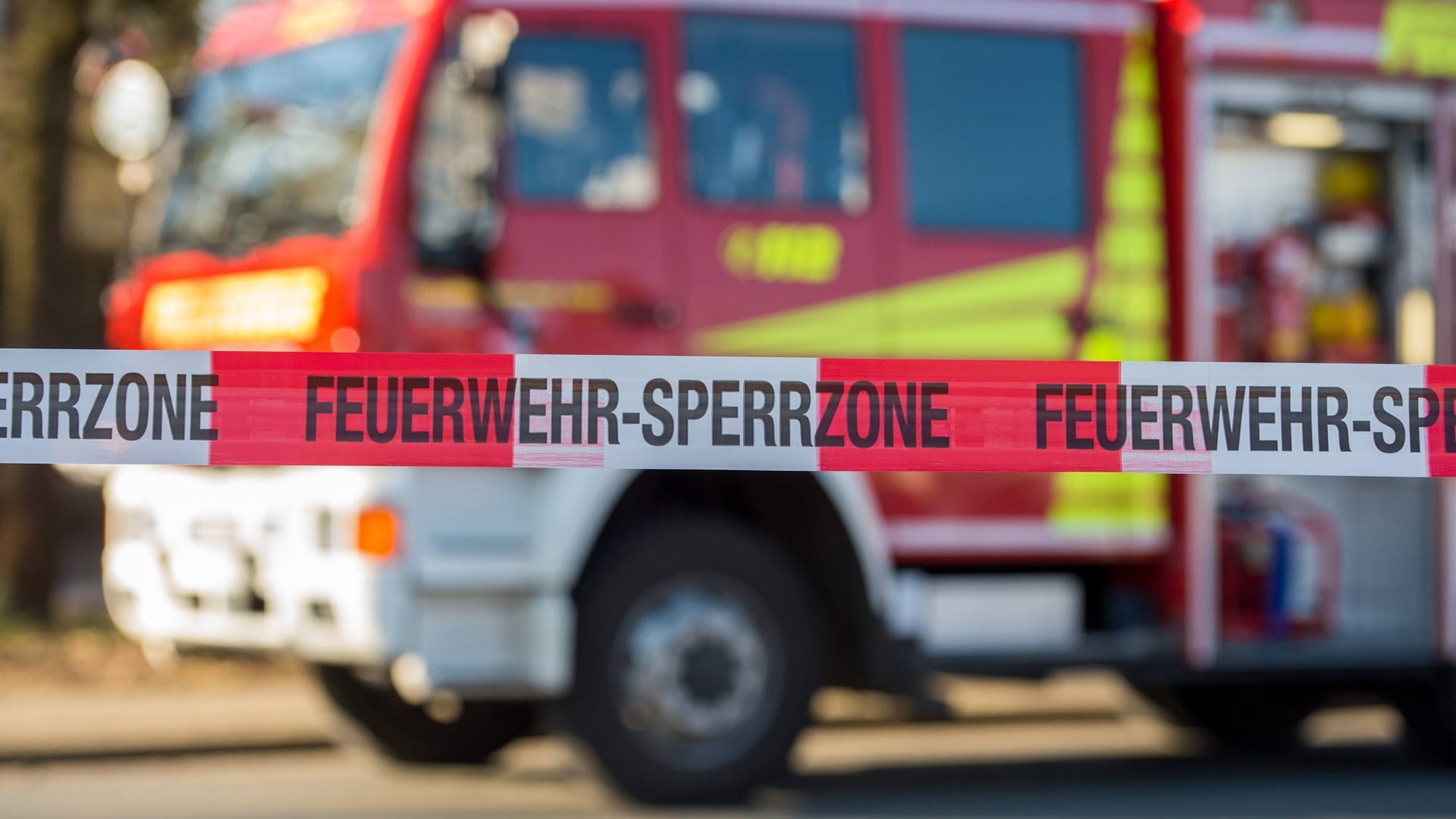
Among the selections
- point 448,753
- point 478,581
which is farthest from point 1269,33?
point 448,753

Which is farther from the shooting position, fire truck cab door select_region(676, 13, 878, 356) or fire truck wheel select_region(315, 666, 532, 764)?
fire truck wheel select_region(315, 666, 532, 764)

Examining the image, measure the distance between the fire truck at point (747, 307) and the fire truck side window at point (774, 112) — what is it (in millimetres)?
12

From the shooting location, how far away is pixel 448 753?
8.03 m

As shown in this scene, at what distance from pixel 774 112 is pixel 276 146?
1.83 meters

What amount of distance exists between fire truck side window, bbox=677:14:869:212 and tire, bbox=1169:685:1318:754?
3.23 m

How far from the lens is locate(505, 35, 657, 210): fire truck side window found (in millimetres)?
6777

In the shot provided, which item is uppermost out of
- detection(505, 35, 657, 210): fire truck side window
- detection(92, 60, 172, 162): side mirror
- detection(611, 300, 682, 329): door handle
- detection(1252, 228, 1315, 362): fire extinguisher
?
detection(92, 60, 172, 162): side mirror

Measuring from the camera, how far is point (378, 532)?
649 centimetres

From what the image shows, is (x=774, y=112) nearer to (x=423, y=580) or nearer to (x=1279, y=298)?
(x=423, y=580)

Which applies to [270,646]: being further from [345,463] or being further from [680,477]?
[345,463]

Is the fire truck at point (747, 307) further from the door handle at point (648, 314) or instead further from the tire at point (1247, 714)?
the tire at point (1247, 714)

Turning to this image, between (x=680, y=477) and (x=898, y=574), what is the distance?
88 centimetres

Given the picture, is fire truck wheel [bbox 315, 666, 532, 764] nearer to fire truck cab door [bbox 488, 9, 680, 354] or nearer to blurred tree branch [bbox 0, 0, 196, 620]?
fire truck cab door [bbox 488, 9, 680, 354]

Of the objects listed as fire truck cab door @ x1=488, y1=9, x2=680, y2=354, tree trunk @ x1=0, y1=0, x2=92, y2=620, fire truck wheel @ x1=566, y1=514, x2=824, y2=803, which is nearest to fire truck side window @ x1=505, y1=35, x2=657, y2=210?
fire truck cab door @ x1=488, y1=9, x2=680, y2=354
